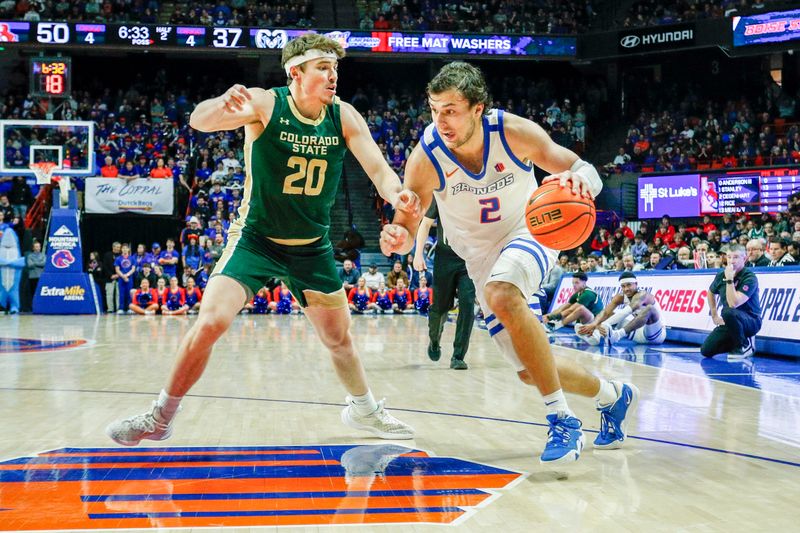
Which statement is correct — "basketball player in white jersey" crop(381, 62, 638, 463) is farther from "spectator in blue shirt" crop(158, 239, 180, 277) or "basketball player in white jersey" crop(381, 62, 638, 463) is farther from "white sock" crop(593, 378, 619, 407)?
"spectator in blue shirt" crop(158, 239, 180, 277)

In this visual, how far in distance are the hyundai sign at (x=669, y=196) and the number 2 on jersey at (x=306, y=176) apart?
73.6 ft

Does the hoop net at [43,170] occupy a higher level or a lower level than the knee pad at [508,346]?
higher

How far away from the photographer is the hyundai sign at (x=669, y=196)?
A: 83.0 ft

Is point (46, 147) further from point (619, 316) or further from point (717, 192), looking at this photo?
point (717, 192)

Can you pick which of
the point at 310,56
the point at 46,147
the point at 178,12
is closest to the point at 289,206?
the point at 310,56

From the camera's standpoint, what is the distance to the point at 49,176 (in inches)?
763

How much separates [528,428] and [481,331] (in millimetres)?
9528

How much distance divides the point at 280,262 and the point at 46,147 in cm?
1675

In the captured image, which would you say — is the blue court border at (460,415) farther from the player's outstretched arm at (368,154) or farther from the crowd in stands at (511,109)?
the crowd in stands at (511,109)

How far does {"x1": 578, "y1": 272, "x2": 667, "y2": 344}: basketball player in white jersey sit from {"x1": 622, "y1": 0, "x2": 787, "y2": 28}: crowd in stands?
64.7ft

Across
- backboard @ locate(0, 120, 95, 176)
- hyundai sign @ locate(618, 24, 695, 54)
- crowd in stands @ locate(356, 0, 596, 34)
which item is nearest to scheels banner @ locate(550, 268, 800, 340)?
backboard @ locate(0, 120, 95, 176)

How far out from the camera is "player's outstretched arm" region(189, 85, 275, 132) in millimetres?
4203

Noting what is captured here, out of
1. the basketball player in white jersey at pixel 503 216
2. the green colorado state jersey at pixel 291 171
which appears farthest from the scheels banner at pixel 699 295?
the green colorado state jersey at pixel 291 171

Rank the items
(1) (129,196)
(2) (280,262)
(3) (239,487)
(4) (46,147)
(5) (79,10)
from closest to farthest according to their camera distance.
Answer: (3) (239,487) < (2) (280,262) < (4) (46,147) < (1) (129,196) < (5) (79,10)
